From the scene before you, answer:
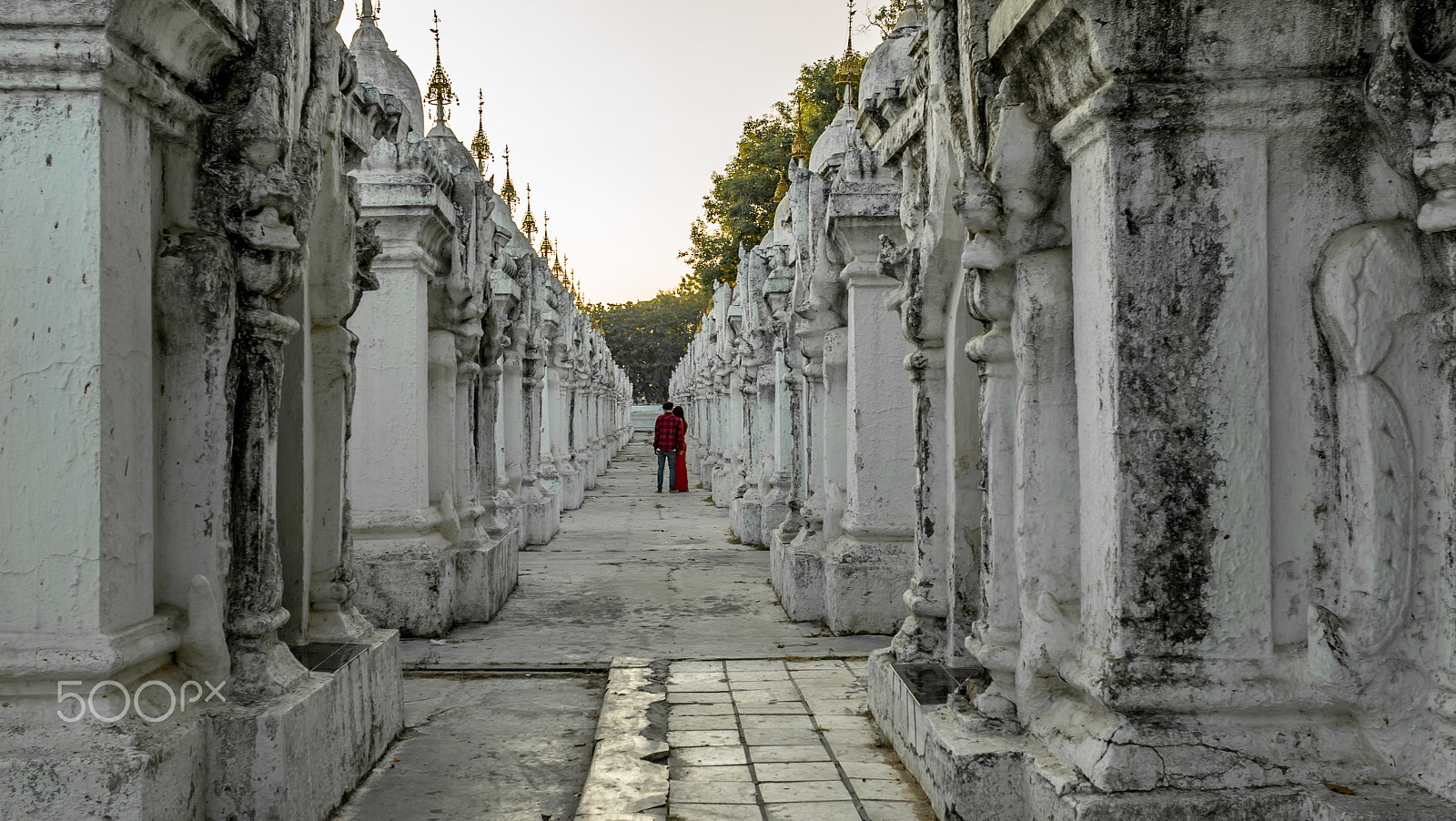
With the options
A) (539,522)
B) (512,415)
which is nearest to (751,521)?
(539,522)

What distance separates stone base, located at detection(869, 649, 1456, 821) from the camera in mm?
2762

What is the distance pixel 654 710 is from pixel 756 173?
30.6m

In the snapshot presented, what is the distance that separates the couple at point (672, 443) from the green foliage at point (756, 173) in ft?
35.1

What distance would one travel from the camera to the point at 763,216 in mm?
33750

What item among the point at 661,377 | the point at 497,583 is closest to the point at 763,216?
the point at 497,583

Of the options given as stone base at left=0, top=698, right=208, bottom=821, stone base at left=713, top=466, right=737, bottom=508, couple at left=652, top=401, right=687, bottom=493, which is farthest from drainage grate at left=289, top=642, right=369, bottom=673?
couple at left=652, top=401, right=687, bottom=493

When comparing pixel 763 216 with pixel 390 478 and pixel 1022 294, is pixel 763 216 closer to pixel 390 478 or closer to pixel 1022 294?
pixel 390 478

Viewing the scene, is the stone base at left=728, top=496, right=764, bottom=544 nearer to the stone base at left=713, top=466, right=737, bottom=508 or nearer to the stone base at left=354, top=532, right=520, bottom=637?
the stone base at left=713, top=466, right=737, bottom=508

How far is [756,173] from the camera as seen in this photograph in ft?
113

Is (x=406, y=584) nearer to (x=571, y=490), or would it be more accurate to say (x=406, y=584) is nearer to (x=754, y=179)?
(x=571, y=490)

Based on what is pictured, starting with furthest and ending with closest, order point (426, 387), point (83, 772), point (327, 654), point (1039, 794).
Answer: point (426, 387), point (327, 654), point (1039, 794), point (83, 772)

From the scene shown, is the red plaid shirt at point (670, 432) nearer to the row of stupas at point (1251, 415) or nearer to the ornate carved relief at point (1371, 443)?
the row of stupas at point (1251, 415)

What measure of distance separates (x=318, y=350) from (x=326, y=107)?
3.43 feet

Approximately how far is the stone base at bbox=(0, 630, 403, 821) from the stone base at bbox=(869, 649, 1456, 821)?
2150mm
